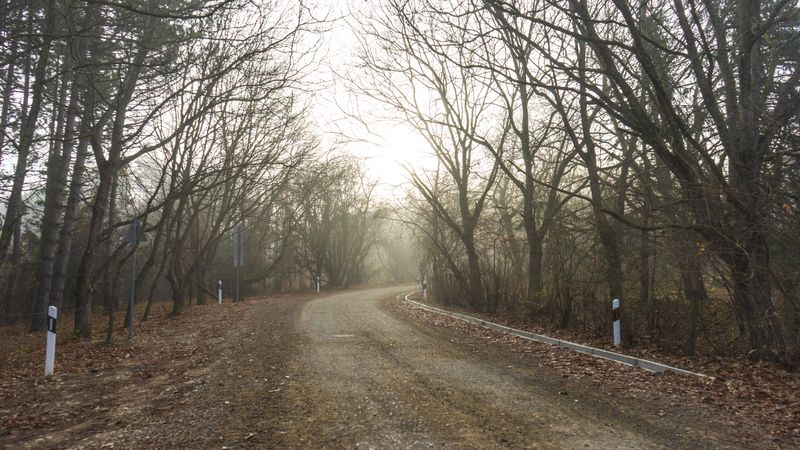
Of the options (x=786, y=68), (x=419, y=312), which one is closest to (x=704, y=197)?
(x=786, y=68)

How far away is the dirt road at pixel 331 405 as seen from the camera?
4.83 m

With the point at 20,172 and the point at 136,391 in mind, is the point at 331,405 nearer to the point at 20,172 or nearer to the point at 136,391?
the point at 136,391

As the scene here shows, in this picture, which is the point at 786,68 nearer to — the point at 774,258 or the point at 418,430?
the point at 774,258

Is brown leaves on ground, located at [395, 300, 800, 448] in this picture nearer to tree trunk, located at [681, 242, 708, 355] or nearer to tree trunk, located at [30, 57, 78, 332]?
tree trunk, located at [681, 242, 708, 355]

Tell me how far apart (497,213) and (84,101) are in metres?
13.7

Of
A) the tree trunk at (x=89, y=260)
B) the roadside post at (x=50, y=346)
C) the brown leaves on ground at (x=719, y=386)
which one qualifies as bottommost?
the brown leaves on ground at (x=719, y=386)

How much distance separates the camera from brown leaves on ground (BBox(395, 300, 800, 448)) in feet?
17.2

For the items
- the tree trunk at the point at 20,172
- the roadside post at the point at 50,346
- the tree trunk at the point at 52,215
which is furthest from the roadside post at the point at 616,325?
the tree trunk at the point at 52,215

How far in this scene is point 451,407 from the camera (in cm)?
573

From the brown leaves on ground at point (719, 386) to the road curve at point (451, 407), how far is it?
520mm

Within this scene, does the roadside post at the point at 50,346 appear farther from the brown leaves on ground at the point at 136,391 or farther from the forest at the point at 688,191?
the forest at the point at 688,191

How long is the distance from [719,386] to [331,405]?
4904mm

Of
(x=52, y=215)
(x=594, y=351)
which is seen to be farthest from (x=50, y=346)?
(x=52, y=215)

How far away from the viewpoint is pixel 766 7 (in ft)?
39.4
